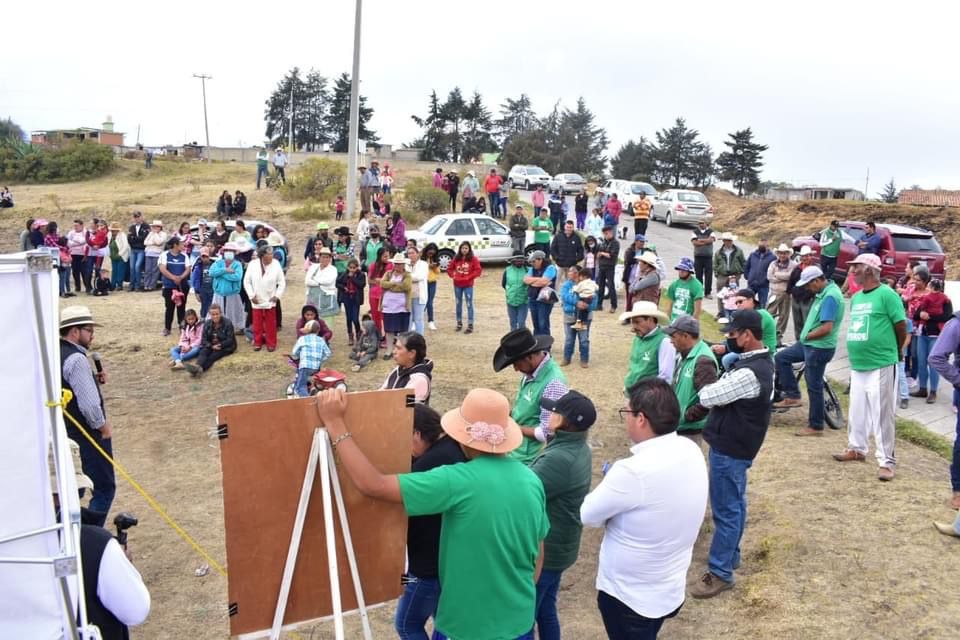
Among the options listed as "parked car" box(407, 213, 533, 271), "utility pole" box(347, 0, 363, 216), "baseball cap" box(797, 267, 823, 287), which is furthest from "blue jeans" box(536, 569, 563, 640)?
"utility pole" box(347, 0, 363, 216)

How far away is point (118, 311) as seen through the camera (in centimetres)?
1573

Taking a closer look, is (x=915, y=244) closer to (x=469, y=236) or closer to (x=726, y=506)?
(x=469, y=236)

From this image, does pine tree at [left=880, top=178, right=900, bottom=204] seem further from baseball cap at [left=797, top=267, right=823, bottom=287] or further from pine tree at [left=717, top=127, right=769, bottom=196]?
baseball cap at [left=797, top=267, right=823, bottom=287]

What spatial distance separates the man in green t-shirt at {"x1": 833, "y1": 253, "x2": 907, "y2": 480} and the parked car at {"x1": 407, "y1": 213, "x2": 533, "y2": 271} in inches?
514

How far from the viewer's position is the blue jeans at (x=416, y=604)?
3.66 meters

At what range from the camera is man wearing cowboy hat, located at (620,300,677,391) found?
21.3ft

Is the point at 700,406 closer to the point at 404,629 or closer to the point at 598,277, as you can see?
the point at 404,629

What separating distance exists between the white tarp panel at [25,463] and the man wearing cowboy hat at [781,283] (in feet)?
37.7

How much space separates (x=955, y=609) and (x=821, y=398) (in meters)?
3.52

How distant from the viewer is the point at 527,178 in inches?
1516

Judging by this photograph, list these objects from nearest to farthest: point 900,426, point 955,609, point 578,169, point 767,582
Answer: point 955,609 → point 767,582 → point 900,426 → point 578,169

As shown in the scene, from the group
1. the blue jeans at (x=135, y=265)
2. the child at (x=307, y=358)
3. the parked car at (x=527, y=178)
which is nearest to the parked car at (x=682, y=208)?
the parked car at (x=527, y=178)

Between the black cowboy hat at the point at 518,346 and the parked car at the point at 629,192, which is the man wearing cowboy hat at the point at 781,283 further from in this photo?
the parked car at the point at 629,192

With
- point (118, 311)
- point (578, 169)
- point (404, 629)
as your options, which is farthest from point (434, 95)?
point (404, 629)
